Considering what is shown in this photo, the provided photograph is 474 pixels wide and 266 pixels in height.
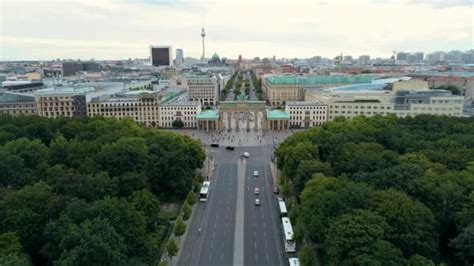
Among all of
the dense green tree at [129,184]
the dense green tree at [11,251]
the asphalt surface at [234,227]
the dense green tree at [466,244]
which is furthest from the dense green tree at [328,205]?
the dense green tree at [11,251]

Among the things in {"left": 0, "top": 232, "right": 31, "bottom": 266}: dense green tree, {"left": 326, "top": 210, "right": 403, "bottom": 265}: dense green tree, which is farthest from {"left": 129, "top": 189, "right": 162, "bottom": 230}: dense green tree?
{"left": 326, "top": 210, "right": 403, "bottom": 265}: dense green tree

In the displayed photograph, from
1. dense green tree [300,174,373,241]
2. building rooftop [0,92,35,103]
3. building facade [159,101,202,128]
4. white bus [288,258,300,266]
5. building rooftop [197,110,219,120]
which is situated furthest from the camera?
building facade [159,101,202,128]

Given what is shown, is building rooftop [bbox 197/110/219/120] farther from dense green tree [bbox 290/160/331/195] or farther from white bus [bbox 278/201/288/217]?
dense green tree [bbox 290/160/331/195]

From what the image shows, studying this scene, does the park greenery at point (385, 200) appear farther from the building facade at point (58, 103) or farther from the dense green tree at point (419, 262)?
the building facade at point (58, 103)

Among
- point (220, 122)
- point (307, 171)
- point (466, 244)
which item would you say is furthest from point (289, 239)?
point (220, 122)

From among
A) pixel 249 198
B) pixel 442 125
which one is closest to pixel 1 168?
pixel 249 198

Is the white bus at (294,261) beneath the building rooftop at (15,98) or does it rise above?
beneath
